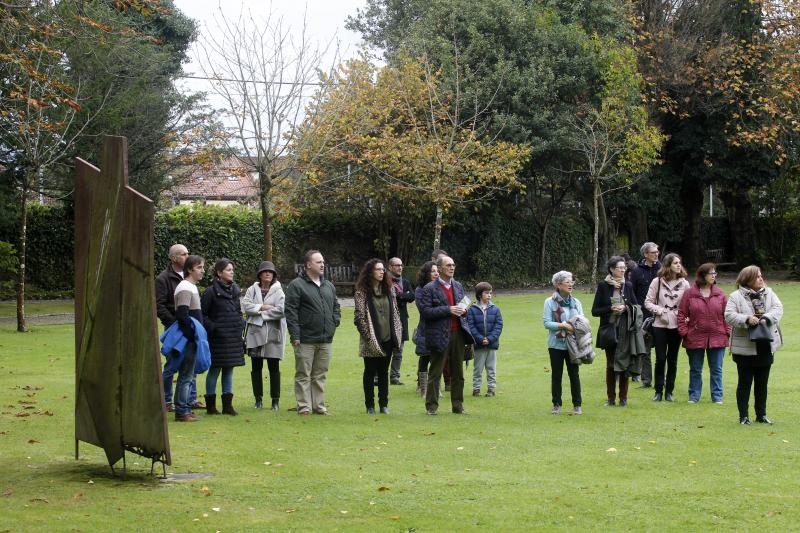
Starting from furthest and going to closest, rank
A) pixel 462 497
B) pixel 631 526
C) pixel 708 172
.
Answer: pixel 708 172, pixel 462 497, pixel 631 526

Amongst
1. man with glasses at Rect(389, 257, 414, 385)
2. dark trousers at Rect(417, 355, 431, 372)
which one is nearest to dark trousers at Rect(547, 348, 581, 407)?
dark trousers at Rect(417, 355, 431, 372)

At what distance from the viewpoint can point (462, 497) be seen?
320 inches

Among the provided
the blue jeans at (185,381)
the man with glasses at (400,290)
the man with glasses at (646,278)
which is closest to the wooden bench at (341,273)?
the man with glasses at (400,290)

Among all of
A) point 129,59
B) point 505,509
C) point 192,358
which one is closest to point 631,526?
point 505,509

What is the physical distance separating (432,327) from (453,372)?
68 centimetres

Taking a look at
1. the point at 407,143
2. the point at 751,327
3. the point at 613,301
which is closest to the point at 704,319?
the point at 613,301

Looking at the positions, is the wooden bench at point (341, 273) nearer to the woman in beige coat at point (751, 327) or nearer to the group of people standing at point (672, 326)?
the group of people standing at point (672, 326)

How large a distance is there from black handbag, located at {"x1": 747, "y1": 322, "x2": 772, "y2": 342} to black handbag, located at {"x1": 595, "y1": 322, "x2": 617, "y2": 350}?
2.10m

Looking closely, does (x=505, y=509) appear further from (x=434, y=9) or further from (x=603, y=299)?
(x=434, y=9)

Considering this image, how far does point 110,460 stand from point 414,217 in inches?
1178

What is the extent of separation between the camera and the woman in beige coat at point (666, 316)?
14102mm

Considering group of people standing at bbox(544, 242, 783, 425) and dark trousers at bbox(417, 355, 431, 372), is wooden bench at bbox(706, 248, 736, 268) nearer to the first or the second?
group of people standing at bbox(544, 242, 783, 425)

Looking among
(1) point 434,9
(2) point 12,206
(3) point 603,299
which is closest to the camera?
(3) point 603,299

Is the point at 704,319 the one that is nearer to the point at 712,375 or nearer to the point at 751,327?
the point at 712,375
